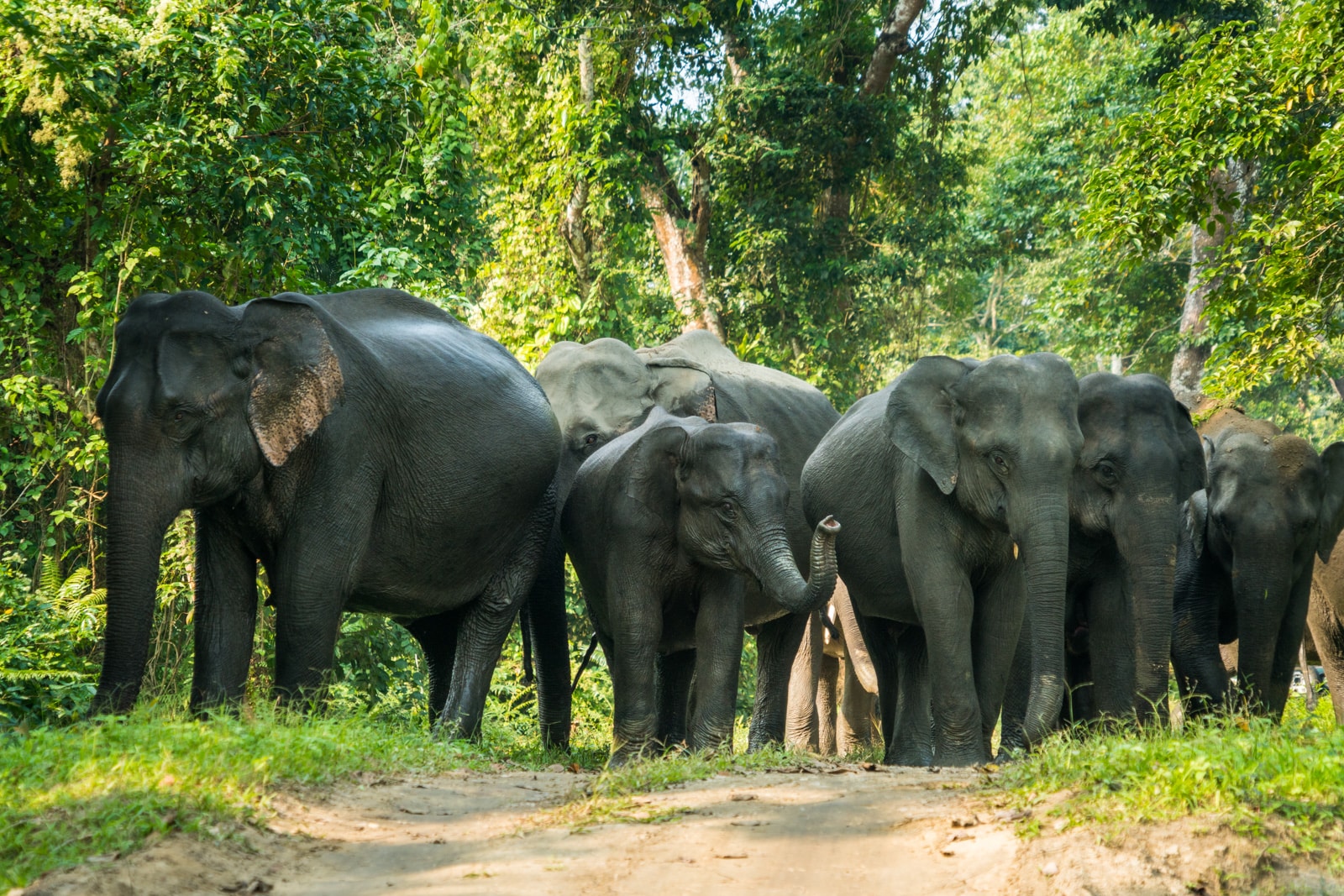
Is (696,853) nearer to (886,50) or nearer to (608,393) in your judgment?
(608,393)

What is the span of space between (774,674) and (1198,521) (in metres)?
3.04

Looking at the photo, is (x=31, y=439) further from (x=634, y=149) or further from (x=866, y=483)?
(x=634, y=149)

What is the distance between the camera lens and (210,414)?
702cm

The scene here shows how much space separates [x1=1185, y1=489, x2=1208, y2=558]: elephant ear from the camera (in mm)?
9898

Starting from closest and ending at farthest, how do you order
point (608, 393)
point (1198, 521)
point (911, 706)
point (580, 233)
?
point (911, 706) < point (1198, 521) < point (608, 393) < point (580, 233)

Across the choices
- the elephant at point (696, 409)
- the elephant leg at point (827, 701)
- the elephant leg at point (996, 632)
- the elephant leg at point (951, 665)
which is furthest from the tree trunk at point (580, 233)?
the elephant leg at point (951, 665)

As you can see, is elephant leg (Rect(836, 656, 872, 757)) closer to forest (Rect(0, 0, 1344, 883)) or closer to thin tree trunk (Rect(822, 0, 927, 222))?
forest (Rect(0, 0, 1344, 883))

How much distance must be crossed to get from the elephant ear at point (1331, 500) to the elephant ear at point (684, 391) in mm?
4095

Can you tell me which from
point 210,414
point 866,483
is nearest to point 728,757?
point 866,483

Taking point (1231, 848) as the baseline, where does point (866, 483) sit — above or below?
above

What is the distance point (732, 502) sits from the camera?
7.71 meters

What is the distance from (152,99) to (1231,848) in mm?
7912

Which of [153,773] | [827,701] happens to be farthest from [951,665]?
[827,701]

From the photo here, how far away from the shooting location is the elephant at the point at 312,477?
22.4ft
